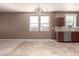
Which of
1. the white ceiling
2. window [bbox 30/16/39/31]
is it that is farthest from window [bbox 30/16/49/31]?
the white ceiling

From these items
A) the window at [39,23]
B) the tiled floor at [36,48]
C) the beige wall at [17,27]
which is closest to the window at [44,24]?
the window at [39,23]

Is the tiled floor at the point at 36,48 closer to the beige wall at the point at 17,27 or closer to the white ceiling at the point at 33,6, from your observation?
the beige wall at the point at 17,27

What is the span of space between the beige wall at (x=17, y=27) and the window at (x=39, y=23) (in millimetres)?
87

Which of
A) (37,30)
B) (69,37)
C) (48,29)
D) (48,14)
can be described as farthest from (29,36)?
(69,37)

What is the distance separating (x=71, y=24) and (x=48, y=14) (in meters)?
0.52

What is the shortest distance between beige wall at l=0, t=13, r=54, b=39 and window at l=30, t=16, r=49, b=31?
0.28 ft

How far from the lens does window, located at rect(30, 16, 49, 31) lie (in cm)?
229

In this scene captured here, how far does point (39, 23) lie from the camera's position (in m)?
2.29

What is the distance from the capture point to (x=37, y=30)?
7.62 feet

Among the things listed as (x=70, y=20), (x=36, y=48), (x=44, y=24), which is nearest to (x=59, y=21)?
(x=70, y=20)

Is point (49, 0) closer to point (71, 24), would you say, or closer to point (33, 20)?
point (33, 20)

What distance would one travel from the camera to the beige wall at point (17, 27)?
2312 mm

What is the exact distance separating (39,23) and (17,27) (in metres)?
0.56

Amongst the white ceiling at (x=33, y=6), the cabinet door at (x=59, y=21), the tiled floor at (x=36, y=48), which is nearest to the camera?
the white ceiling at (x=33, y=6)
